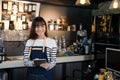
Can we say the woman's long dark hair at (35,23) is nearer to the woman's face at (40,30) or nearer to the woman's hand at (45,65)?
the woman's face at (40,30)

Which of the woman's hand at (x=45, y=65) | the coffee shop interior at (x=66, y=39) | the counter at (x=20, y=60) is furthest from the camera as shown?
the coffee shop interior at (x=66, y=39)

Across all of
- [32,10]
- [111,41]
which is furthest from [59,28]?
[111,41]

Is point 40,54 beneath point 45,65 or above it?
above

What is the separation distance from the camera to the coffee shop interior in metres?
2.93

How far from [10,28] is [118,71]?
2.05m

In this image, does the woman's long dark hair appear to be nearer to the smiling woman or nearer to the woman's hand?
the smiling woman

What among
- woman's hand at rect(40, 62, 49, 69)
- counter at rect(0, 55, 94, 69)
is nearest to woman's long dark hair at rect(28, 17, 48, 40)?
woman's hand at rect(40, 62, 49, 69)

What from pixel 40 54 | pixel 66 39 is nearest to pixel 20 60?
pixel 40 54

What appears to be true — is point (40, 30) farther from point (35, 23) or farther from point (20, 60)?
point (20, 60)

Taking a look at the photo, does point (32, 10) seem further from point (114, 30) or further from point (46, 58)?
point (46, 58)

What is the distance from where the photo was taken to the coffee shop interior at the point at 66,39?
115 inches

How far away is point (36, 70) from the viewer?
6.95 ft

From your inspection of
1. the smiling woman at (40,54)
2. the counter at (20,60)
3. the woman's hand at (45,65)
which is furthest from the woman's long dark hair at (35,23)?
the counter at (20,60)

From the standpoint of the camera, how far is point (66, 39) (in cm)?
436
